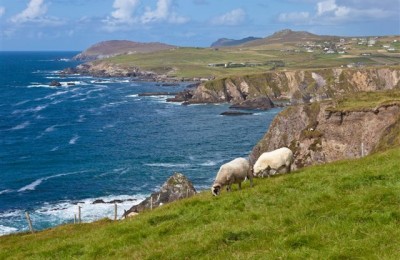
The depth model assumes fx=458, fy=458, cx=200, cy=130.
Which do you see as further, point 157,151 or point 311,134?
point 157,151

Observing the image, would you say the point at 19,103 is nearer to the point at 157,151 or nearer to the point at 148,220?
the point at 157,151

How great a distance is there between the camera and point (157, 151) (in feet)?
354

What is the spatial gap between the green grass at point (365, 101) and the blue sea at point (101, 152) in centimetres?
2632

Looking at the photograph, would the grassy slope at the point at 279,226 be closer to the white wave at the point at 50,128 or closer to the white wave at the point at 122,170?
the white wave at the point at 122,170

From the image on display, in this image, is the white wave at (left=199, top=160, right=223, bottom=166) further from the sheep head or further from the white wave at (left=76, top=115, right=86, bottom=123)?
the white wave at (left=76, top=115, right=86, bottom=123)

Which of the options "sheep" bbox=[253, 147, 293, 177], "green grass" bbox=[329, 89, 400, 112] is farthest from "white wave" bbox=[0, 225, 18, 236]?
"green grass" bbox=[329, 89, 400, 112]

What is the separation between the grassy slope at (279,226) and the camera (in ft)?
45.6

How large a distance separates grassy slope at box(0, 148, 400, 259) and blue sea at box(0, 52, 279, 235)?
46.9 m

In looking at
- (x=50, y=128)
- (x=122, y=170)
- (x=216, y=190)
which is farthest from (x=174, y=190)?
(x=50, y=128)

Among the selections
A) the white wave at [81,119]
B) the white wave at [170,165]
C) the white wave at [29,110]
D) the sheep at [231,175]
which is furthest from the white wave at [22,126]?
the sheep at [231,175]

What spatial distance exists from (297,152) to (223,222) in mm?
65819

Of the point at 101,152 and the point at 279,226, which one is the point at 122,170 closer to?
the point at 101,152

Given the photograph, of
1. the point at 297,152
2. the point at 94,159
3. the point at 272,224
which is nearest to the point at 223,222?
the point at 272,224

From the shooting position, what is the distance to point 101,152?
108 meters
